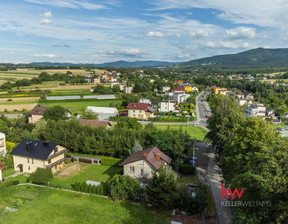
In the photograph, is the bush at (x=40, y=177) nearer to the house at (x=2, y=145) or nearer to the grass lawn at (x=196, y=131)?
the house at (x=2, y=145)

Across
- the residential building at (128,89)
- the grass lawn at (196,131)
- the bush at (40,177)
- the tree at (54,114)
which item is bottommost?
the grass lawn at (196,131)

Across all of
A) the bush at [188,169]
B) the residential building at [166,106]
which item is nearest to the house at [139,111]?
the residential building at [166,106]

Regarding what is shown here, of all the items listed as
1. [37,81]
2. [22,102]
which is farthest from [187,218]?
[37,81]

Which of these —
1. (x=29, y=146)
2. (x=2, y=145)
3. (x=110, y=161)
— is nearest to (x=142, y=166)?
(x=110, y=161)

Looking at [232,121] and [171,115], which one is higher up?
[232,121]

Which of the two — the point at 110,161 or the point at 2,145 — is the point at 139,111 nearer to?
the point at 110,161

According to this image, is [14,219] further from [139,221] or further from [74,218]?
[139,221]

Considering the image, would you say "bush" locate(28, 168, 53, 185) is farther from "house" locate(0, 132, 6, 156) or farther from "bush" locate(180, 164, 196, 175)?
"bush" locate(180, 164, 196, 175)
